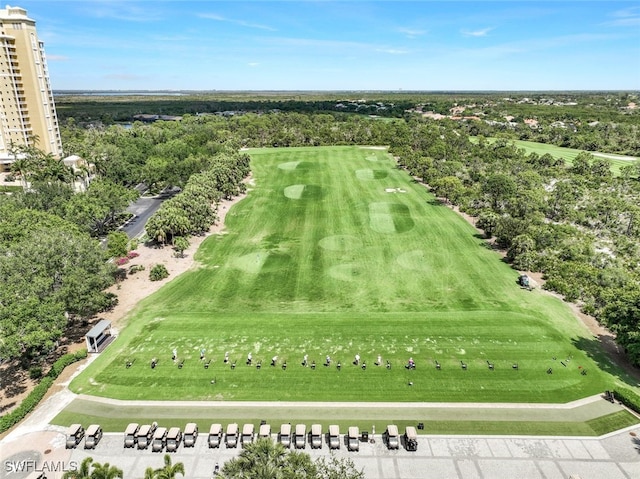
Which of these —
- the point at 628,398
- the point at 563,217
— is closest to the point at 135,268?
the point at 628,398

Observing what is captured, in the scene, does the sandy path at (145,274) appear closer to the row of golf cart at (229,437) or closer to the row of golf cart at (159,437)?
the row of golf cart at (229,437)

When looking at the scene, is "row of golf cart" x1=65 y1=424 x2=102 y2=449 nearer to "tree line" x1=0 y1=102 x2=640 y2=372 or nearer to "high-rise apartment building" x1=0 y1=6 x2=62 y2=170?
"tree line" x1=0 y1=102 x2=640 y2=372

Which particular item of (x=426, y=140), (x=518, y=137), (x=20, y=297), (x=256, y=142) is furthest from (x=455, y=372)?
(x=518, y=137)

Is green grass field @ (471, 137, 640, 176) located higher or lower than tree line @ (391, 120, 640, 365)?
higher

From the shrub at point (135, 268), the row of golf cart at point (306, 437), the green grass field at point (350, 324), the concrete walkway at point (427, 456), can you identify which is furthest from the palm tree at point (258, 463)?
the shrub at point (135, 268)

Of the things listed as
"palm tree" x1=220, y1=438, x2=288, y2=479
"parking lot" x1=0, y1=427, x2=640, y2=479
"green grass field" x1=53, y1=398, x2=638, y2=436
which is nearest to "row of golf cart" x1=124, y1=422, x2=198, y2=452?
"parking lot" x1=0, y1=427, x2=640, y2=479

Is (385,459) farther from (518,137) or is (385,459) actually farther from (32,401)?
(518,137)
